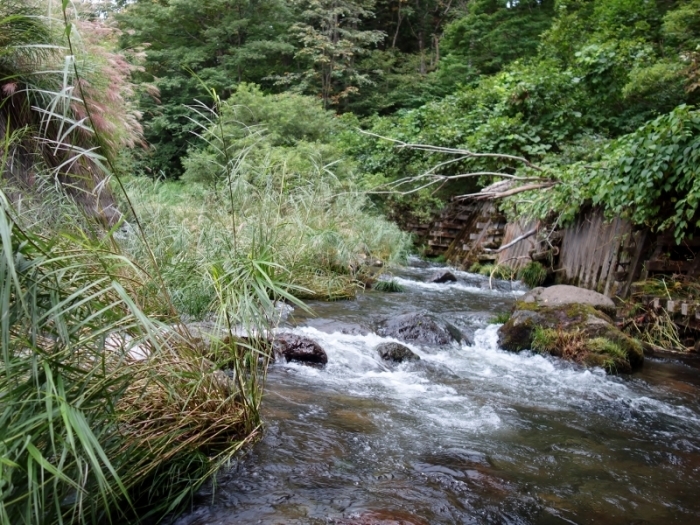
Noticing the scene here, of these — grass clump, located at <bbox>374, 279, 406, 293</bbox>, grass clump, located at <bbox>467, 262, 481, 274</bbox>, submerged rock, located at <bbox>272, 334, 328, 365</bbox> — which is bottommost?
grass clump, located at <bbox>467, 262, 481, 274</bbox>

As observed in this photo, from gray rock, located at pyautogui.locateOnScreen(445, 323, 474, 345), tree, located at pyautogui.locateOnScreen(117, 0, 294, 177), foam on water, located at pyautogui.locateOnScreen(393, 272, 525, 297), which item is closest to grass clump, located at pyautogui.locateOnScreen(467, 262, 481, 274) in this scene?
foam on water, located at pyautogui.locateOnScreen(393, 272, 525, 297)

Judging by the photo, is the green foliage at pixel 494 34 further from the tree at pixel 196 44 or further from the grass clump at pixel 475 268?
the grass clump at pixel 475 268

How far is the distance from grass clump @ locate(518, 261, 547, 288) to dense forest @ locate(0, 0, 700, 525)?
810mm

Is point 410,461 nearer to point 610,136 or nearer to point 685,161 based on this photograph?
point 685,161

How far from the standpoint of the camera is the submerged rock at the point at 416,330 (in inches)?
213

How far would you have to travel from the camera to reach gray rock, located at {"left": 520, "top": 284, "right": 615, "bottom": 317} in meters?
5.65

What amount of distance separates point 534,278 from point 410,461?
6.37 metres

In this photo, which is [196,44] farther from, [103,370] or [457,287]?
[103,370]

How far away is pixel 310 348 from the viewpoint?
4.44 m

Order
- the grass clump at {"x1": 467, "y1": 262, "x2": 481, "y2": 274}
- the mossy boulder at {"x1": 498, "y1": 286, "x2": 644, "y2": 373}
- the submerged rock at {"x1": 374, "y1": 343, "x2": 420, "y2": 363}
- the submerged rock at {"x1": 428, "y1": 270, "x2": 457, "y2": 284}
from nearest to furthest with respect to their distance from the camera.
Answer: the submerged rock at {"x1": 374, "y1": 343, "x2": 420, "y2": 363}
the mossy boulder at {"x1": 498, "y1": 286, "x2": 644, "y2": 373}
the submerged rock at {"x1": 428, "y1": 270, "x2": 457, "y2": 284}
the grass clump at {"x1": 467, "y1": 262, "x2": 481, "y2": 274}

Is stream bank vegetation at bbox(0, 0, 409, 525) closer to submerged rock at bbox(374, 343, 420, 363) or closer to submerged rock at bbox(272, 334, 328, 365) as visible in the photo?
submerged rock at bbox(272, 334, 328, 365)

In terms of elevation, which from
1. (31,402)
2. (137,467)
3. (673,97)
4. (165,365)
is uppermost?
(673,97)

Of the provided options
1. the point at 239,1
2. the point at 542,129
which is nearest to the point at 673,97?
the point at 542,129

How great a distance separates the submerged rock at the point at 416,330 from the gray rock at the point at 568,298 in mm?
1076
